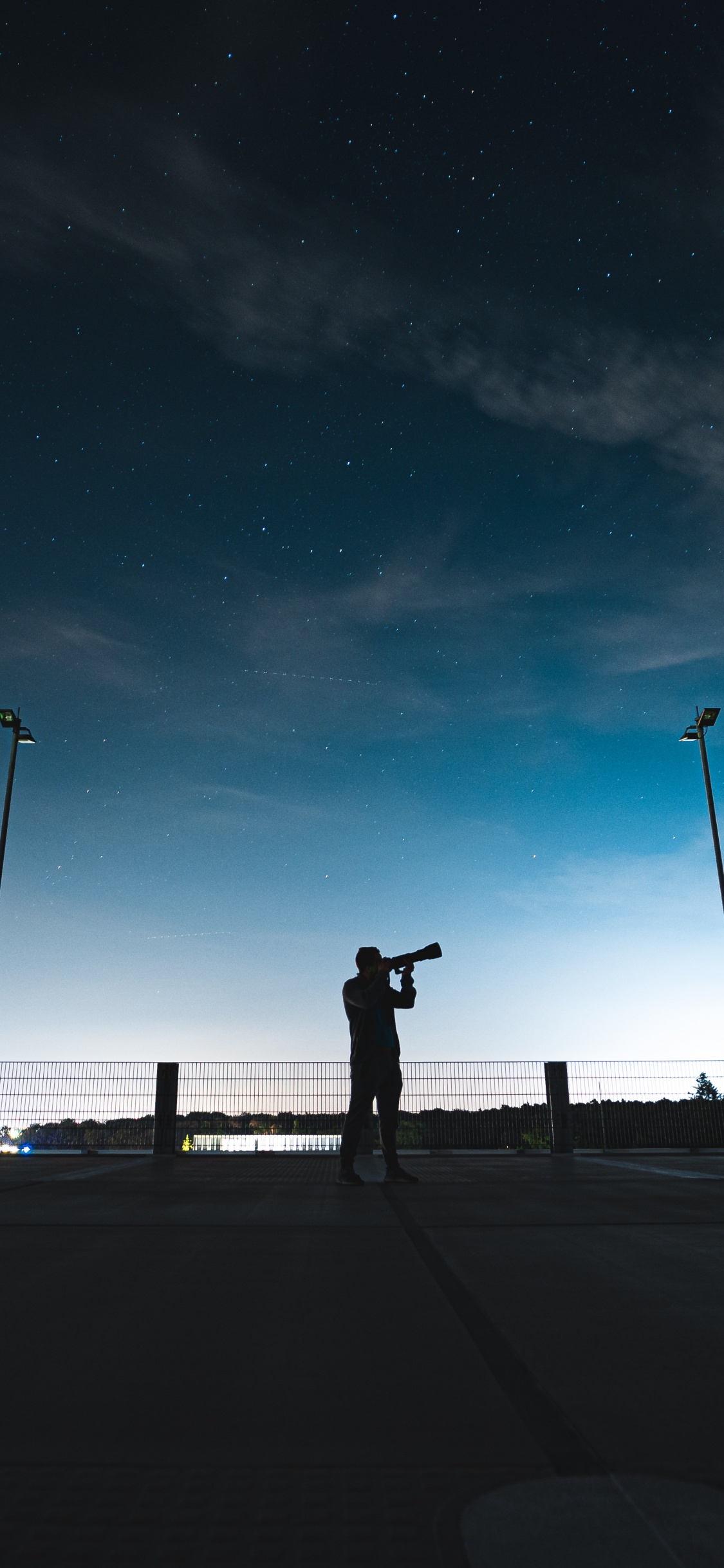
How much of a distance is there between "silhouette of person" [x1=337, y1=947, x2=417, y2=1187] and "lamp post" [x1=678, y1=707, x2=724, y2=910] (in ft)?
44.4

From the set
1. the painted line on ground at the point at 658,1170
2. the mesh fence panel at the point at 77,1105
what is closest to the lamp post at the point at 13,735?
the mesh fence panel at the point at 77,1105

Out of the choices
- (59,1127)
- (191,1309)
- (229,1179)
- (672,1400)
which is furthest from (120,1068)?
(672,1400)

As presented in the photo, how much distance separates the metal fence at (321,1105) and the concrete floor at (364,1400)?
12.1m

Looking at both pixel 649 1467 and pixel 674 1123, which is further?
pixel 674 1123

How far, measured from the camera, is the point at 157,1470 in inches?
64.2

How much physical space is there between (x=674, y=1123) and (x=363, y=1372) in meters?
18.5

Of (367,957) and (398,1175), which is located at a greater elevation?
(367,957)

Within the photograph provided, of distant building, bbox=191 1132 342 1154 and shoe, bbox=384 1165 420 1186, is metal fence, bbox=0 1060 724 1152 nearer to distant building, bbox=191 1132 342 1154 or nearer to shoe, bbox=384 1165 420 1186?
distant building, bbox=191 1132 342 1154

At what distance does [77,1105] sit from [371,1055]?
36.5 ft

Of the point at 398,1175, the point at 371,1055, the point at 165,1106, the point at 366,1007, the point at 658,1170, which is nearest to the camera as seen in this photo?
the point at 366,1007

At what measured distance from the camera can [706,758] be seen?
64.8 feet

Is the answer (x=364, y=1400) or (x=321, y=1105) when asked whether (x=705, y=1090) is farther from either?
(x=364, y=1400)

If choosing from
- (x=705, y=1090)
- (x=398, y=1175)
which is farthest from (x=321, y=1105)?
(x=398, y=1175)

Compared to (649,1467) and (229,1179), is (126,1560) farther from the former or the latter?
(229,1179)
